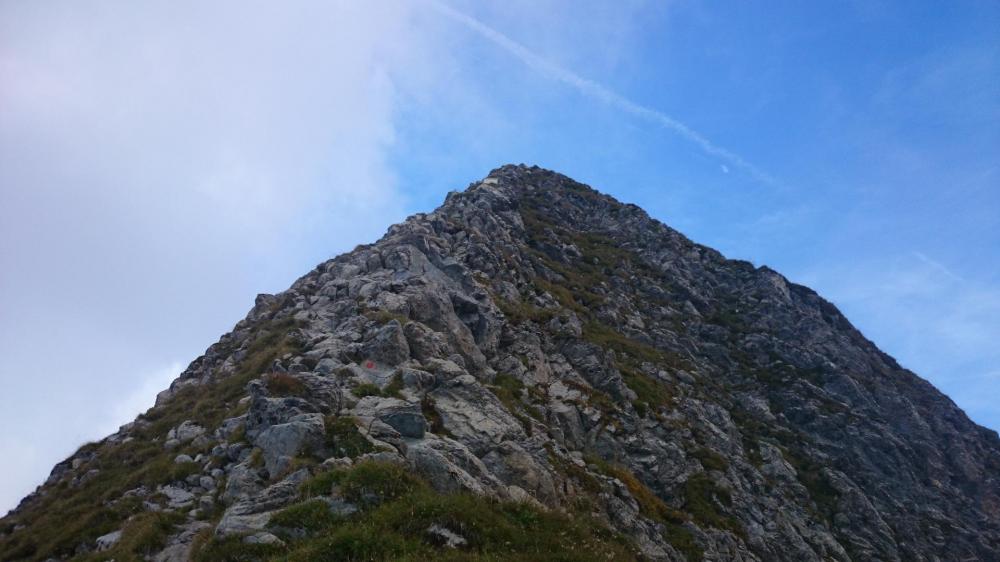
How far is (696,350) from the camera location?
59531mm

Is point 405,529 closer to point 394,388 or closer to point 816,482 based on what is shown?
point 394,388

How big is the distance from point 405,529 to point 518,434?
40.3ft

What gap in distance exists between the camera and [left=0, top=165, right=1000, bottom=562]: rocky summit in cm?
1525

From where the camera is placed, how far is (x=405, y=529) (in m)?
13.0

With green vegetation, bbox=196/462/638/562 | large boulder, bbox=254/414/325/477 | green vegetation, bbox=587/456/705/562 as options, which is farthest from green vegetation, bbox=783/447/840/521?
large boulder, bbox=254/414/325/477

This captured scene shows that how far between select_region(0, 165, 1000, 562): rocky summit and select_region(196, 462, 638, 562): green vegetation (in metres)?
0.06

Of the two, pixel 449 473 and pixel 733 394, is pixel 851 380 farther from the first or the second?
pixel 449 473

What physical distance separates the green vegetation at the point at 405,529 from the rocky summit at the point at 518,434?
6 cm

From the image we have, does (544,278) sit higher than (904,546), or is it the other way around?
(544,278)

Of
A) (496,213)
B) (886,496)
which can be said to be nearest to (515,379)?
(886,496)

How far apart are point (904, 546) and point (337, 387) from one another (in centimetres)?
4100

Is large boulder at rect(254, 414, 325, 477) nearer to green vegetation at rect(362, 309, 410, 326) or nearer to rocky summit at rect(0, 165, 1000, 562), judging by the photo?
rocky summit at rect(0, 165, 1000, 562)

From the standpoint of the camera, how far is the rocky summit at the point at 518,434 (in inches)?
600

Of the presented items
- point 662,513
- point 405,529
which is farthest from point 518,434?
point 405,529
